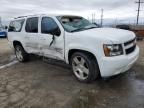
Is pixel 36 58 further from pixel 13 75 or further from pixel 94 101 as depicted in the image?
pixel 94 101

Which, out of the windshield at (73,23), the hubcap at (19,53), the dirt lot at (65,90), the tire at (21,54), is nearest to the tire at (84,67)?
the dirt lot at (65,90)

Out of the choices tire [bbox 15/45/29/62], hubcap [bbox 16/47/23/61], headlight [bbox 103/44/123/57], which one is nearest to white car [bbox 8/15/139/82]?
headlight [bbox 103/44/123/57]

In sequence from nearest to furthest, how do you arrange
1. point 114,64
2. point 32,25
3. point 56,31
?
point 114,64 → point 56,31 → point 32,25

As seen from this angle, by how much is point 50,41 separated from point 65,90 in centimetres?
166

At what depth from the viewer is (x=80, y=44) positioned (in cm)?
443

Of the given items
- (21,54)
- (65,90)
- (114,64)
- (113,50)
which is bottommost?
(65,90)

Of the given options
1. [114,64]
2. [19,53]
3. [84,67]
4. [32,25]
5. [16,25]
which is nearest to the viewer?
→ [114,64]

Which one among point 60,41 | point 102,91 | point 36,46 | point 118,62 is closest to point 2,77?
point 36,46

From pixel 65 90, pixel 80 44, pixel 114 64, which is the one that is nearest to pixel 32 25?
pixel 80 44

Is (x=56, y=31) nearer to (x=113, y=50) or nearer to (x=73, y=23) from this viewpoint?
(x=73, y=23)

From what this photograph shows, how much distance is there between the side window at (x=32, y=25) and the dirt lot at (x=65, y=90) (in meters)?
1.45

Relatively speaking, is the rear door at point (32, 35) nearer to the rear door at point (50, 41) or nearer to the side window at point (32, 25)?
the side window at point (32, 25)

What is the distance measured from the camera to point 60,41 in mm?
4996

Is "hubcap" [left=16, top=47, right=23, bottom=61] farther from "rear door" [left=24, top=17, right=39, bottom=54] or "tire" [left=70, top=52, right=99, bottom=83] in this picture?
"tire" [left=70, top=52, right=99, bottom=83]
